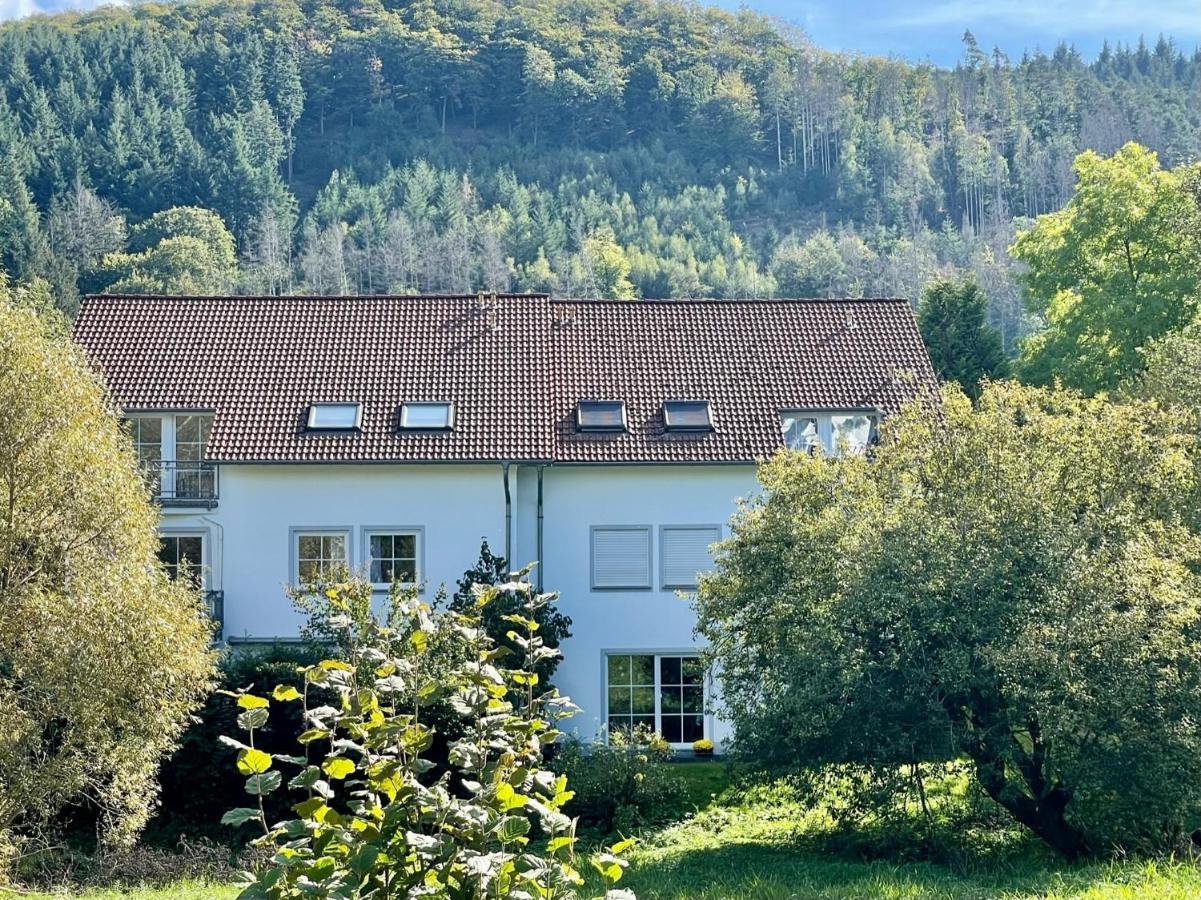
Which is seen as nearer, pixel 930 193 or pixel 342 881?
pixel 342 881

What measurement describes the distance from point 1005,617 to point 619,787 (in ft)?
24.8

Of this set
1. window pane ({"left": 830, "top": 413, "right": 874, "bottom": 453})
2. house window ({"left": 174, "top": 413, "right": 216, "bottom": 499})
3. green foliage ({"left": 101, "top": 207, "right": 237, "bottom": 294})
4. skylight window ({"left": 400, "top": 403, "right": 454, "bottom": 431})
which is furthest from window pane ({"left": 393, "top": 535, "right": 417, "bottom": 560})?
green foliage ({"left": 101, "top": 207, "right": 237, "bottom": 294})

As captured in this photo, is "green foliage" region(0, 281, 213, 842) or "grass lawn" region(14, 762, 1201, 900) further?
"green foliage" region(0, 281, 213, 842)

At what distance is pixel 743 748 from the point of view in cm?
2134

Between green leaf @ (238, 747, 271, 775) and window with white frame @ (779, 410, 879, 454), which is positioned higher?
window with white frame @ (779, 410, 879, 454)

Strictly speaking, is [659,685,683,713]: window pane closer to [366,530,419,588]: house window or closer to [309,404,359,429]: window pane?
[366,530,419,588]: house window

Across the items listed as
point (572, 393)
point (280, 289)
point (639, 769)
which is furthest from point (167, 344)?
point (280, 289)

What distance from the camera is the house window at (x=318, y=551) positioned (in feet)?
101

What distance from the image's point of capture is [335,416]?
104ft

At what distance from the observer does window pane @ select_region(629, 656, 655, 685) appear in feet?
102

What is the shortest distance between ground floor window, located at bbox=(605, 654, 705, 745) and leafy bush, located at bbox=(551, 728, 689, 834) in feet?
15.4

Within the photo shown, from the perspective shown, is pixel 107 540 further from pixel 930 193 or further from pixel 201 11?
pixel 201 11

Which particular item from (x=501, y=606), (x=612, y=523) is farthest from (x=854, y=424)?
(x=501, y=606)

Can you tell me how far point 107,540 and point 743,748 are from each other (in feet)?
29.8
